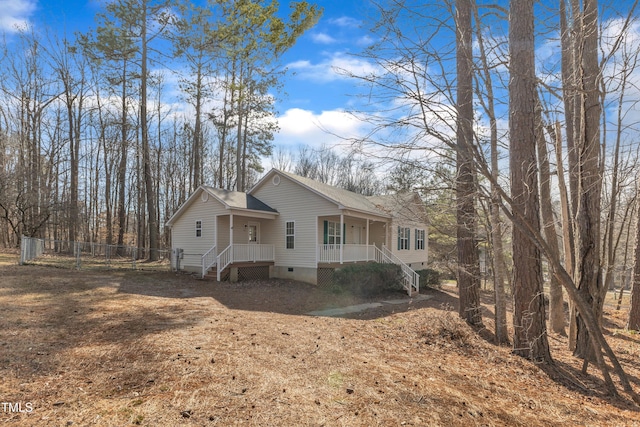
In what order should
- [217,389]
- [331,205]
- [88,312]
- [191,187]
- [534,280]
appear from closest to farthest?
1. [217,389]
2. [534,280]
3. [88,312]
4. [331,205]
5. [191,187]

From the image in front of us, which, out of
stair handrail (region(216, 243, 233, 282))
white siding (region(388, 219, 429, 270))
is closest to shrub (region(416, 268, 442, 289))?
white siding (region(388, 219, 429, 270))

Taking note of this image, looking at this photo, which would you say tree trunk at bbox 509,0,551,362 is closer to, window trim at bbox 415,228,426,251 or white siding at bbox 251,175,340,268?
white siding at bbox 251,175,340,268

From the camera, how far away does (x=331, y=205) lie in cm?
1455

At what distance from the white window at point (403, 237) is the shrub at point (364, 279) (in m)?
5.08

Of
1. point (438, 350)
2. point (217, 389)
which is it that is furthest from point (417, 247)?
point (217, 389)

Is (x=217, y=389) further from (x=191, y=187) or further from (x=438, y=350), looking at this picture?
(x=191, y=187)

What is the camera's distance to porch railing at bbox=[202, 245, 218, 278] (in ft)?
47.0

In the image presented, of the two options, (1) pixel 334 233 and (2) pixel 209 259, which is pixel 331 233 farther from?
(2) pixel 209 259

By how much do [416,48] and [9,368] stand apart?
20.6ft

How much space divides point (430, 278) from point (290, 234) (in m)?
7.11

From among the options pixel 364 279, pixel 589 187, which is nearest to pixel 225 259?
pixel 364 279

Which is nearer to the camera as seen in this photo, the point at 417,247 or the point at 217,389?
the point at 217,389

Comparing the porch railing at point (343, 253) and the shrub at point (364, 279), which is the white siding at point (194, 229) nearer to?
the porch railing at point (343, 253)

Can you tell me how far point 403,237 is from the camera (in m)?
19.5
